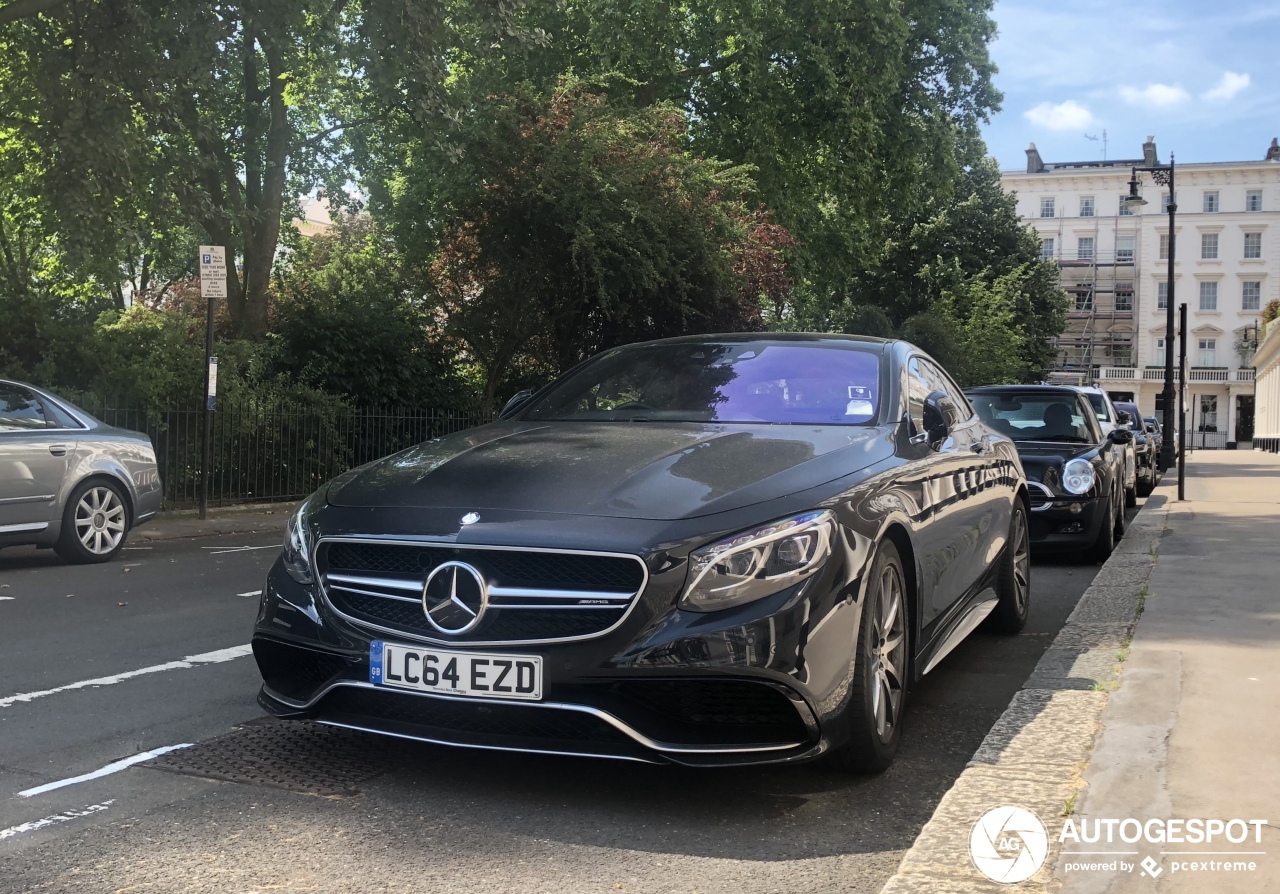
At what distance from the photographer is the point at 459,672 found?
3.71 meters

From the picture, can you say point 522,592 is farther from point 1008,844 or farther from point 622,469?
point 1008,844

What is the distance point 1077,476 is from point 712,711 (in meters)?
7.82

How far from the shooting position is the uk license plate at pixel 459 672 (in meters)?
3.65

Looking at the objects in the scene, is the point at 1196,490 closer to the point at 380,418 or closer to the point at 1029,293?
the point at 380,418

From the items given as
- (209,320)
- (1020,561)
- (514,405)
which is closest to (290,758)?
(514,405)

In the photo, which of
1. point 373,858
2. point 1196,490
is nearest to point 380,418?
point 1196,490

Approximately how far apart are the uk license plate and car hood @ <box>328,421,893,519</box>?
50 cm

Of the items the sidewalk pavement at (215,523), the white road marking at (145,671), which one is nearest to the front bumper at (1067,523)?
the white road marking at (145,671)

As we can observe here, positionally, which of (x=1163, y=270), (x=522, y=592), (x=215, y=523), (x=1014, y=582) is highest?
(x=1163, y=270)

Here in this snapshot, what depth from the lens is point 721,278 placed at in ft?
68.6

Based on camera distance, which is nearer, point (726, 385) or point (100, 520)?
point (726, 385)

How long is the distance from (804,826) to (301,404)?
14.5 meters

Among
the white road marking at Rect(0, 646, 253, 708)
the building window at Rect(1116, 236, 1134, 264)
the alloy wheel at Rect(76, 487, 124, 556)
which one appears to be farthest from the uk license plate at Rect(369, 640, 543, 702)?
the building window at Rect(1116, 236, 1134, 264)

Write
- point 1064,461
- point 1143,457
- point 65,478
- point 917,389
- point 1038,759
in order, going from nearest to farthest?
point 1038,759 < point 917,389 < point 65,478 < point 1064,461 < point 1143,457
